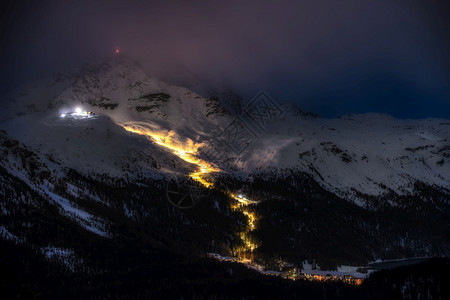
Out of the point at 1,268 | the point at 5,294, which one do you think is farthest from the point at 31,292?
the point at 1,268

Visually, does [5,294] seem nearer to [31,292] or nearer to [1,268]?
[31,292]

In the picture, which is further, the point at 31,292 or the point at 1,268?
the point at 1,268

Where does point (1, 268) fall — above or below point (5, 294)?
above

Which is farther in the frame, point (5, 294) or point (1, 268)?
point (1, 268)
